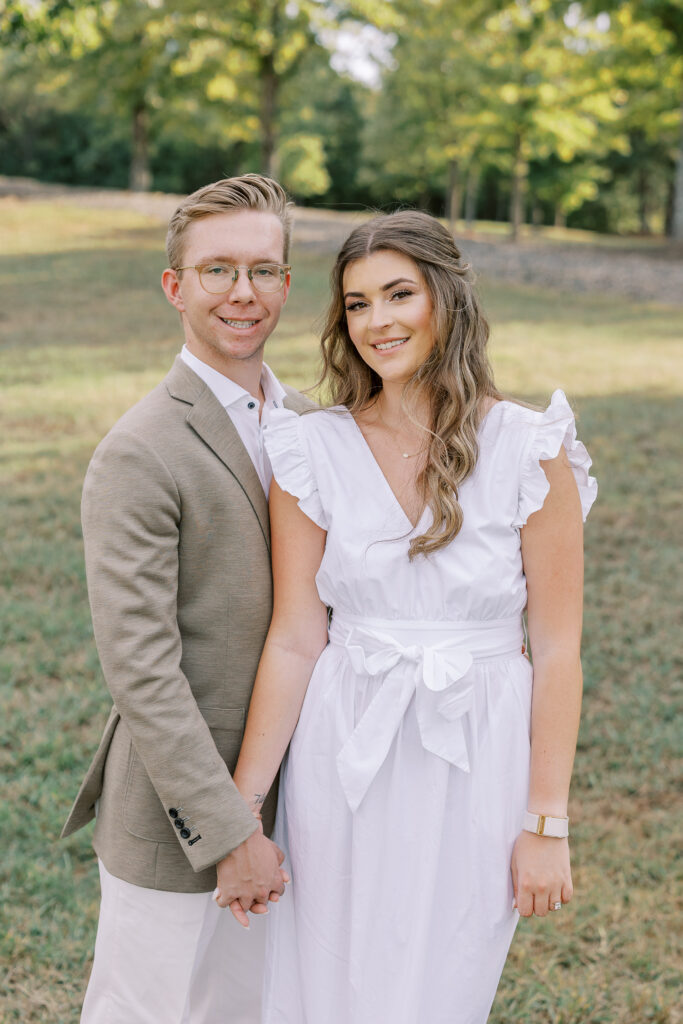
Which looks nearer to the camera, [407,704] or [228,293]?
[407,704]

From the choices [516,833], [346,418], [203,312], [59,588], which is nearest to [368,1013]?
[516,833]

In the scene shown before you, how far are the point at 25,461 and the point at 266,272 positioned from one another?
573cm

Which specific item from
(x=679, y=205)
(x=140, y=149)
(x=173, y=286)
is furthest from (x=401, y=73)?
(x=173, y=286)

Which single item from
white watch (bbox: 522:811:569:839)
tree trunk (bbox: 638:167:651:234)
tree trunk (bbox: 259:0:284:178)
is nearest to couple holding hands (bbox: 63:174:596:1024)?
white watch (bbox: 522:811:569:839)

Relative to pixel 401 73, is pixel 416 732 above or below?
below

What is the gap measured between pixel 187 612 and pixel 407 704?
0.52 meters

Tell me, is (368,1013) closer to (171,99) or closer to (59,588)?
(59,588)

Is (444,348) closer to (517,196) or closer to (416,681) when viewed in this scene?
(416,681)

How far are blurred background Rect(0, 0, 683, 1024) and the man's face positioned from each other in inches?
17.8

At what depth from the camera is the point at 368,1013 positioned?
2.07m

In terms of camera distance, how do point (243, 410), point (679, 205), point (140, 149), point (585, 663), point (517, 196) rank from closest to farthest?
point (243, 410) < point (585, 663) < point (679, 205) < point (517, 196) < point (140, 149)

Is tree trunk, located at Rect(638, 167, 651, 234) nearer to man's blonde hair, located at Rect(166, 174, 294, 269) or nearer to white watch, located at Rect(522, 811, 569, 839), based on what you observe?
man's blonde hair, located at Rect(166, 174, 294, 269)

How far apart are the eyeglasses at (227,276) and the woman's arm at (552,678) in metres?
0.78

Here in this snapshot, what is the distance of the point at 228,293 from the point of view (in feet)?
6.98
